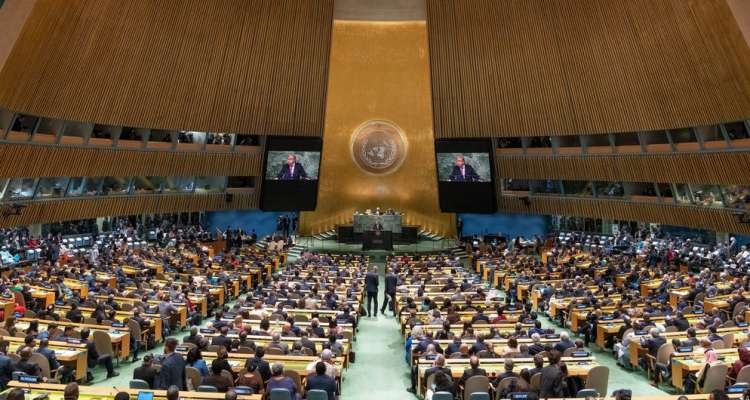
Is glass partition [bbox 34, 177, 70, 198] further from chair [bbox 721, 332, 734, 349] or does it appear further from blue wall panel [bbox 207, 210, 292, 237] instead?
chair [bbox 721, 332, 734, 349]

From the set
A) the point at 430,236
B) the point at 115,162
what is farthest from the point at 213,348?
the point at 430,236

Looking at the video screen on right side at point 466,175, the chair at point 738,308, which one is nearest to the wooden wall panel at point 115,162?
the video screen on right side at point 466,175

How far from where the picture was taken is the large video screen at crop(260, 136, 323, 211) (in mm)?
26297

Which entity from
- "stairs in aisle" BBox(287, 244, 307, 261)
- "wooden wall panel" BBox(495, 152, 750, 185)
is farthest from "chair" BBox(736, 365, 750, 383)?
"stairs in aisle" BBox(287, 244, 307, 261)

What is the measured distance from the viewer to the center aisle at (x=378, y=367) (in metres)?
10.2

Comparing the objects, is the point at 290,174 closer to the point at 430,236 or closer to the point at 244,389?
the point at 430,236

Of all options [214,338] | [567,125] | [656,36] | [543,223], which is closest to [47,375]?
[214,338]

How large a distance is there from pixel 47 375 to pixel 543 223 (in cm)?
2604

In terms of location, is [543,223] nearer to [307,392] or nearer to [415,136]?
[415,136]

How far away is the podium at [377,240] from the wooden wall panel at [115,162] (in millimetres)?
6181

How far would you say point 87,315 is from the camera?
1245 cm

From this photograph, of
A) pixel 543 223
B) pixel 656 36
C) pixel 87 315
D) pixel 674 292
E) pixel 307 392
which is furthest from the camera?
pixel 543 223

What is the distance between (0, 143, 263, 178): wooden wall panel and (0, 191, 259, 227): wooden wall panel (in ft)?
4.21

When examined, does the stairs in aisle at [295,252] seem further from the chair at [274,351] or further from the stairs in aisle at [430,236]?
the chair at [274,351]
